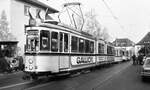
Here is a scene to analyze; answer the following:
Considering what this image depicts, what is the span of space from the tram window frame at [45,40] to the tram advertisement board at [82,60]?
2.68m

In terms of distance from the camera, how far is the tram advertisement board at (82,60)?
14.4 metres

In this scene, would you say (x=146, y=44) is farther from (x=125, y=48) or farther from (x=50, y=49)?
(x=50, y=49)

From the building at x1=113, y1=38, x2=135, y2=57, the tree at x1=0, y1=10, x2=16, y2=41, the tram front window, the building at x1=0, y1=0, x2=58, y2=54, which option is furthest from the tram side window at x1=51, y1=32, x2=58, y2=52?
the building at x1=113, y1=38, x2=135, y2=57

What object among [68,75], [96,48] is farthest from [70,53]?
[96,48]

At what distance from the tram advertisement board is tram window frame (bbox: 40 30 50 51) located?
8.79 ft

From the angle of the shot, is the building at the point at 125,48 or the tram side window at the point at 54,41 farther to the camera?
the building at the point at 125,48

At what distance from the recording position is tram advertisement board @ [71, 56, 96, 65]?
47.4ft

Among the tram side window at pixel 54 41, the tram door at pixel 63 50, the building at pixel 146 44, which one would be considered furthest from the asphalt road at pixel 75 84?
the building at pixel 146 44

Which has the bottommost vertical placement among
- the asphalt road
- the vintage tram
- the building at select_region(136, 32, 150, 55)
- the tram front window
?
the asphalt road

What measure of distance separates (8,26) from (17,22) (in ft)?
6.97

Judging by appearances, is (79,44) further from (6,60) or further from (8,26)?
(8,26)

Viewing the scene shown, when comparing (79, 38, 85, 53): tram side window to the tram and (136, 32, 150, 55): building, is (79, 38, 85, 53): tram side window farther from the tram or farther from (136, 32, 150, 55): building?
(136, 32, 150, 55): building

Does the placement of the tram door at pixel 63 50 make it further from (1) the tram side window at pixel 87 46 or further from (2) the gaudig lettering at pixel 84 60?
(1) the tram side window at pixel 87 46

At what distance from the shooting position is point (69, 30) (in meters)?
13.8
